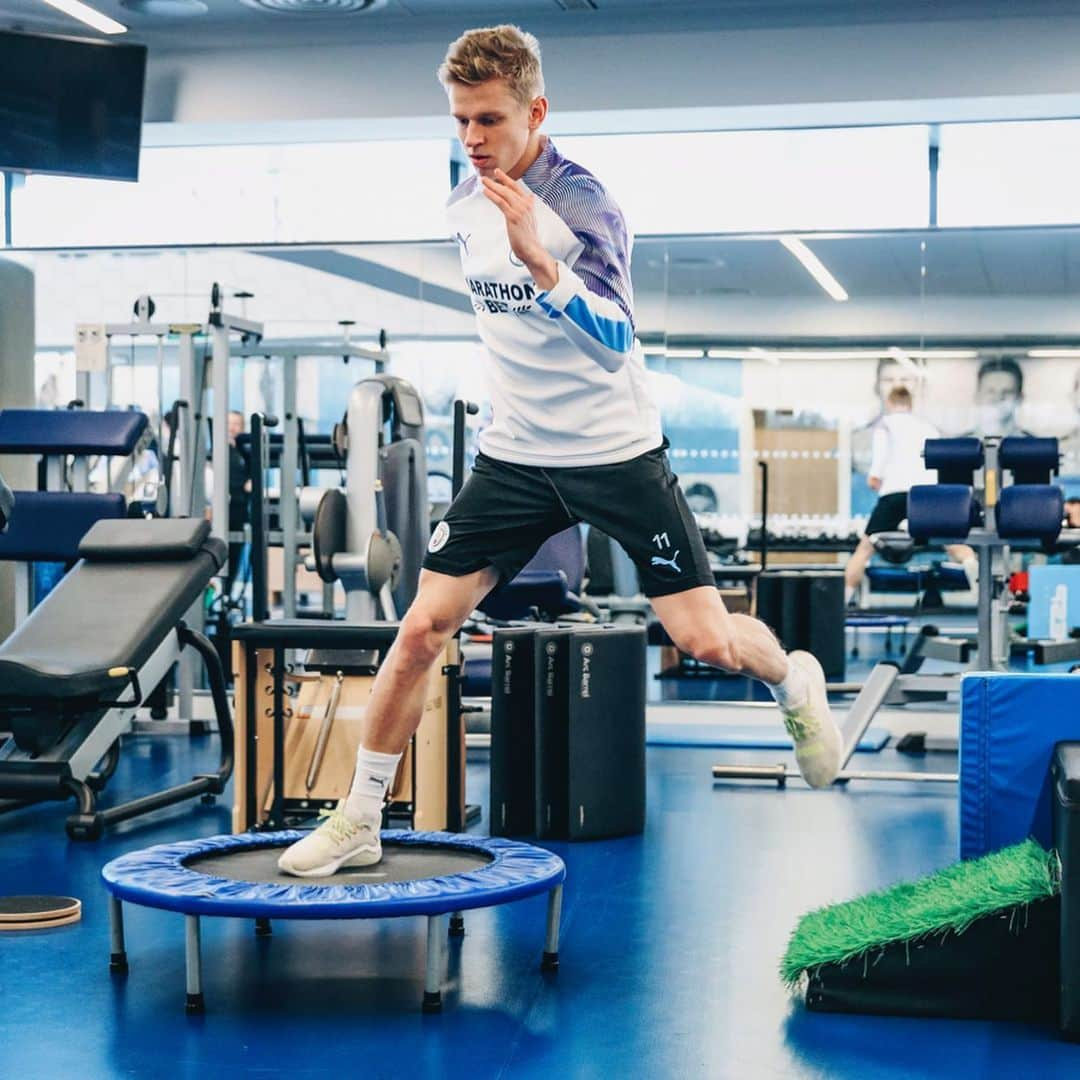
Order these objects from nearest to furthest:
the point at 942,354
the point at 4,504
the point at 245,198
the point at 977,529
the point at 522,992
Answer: the point at 522,992, the point at 4,504, the point at 977,529, the point at 245,198, the point at 942,354

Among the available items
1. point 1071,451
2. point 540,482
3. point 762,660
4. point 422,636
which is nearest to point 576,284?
point 540,482

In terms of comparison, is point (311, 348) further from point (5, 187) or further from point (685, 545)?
point (685, 545)

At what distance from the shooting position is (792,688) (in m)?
3.33

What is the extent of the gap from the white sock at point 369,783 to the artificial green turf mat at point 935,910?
0.86 meters

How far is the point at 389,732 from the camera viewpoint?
126 inches

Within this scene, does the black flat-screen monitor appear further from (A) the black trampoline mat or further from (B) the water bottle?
(A) the black trampoline mat

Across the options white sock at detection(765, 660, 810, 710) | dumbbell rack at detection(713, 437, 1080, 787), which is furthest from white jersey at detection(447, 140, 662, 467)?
dumbbell rack at detection(713, 437, 1080, 787)

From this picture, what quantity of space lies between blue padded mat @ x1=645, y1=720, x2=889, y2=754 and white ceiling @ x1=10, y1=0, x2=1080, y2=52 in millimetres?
3314

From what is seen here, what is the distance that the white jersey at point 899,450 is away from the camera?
30.9 feet

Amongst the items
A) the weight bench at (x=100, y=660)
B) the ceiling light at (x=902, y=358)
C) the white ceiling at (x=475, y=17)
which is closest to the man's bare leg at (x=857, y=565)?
the ceiling light at (x=902, y=358)

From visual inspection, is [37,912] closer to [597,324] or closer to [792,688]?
[792,688]

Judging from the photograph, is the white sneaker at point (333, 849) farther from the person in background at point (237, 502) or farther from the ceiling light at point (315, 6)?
the ceiling light at point (315, 6)

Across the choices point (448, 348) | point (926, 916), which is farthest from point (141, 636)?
point (448, 348)

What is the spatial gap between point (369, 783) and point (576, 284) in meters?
1.07
